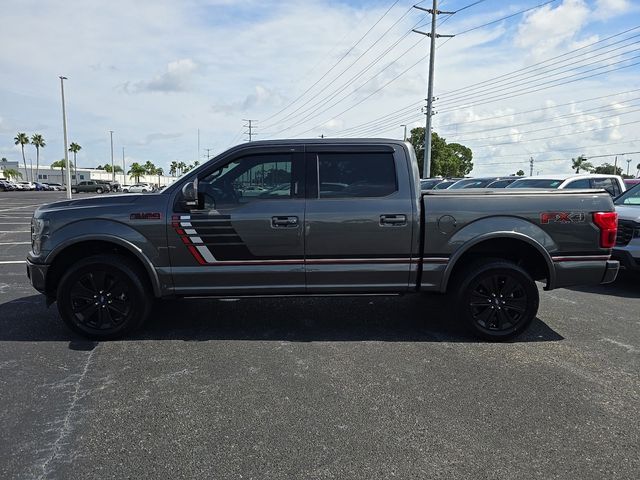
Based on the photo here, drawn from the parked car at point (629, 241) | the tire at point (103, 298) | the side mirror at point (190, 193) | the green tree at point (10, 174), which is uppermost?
the green tree at point (10, 174)

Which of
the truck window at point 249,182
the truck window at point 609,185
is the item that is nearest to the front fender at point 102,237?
the truck window at point 249,182

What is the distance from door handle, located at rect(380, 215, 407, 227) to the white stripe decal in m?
1.67

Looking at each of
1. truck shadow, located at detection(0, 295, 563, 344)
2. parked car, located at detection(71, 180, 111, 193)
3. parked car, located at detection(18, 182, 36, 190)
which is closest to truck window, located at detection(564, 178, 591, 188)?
truck shadow, located at detection(0, 295, 563, 344)

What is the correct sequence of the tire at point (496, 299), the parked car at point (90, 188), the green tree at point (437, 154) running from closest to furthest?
1. the tire at point (496, 299)
2. the parked car at point (90, 188)
3. the green tree at point (437, 154)

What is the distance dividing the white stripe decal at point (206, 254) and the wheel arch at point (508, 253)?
2285 millimetres

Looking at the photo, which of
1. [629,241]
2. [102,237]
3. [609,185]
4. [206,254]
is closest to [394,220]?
[206,254]

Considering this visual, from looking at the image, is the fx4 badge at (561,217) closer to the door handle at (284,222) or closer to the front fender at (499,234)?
the front fender at (499,234)

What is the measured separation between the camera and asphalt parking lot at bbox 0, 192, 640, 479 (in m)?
2.81

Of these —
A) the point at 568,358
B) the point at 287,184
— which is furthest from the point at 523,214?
the point at 287,184

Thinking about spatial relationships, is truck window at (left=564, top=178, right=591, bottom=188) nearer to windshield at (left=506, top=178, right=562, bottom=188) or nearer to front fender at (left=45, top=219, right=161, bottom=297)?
windshield at (left=506, top=178, right=562, bottom=188)

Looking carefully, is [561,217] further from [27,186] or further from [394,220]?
[27,186]

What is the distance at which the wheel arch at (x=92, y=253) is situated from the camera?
15.3ft

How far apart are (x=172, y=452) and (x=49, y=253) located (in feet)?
8.96

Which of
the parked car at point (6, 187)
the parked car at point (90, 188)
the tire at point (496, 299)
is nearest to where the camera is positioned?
the tire at point (496, 299)
